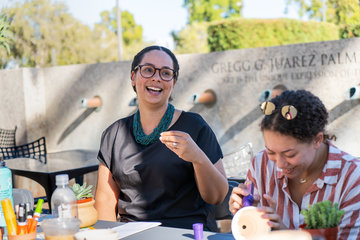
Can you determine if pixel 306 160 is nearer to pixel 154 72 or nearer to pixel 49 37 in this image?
pixel 154 72

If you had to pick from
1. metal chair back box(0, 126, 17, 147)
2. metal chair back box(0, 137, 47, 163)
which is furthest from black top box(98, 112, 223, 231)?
metal chair back box(0, 126, 17, 147)

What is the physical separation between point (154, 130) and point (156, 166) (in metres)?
0.21

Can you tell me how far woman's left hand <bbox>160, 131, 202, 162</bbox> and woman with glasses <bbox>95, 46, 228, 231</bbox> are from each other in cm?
16

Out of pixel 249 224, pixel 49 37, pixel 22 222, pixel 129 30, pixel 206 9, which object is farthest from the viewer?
pixel 129 30

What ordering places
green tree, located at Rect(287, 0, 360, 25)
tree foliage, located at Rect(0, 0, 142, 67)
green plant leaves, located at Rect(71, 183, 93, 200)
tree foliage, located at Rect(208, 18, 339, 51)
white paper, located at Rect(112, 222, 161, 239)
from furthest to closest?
tree foliage, located at Rect(0, 0, 142, 67) → tree foliage, located at Rect(208, 18, 339, 51) → green tree, located at Rect(287, 0, 360, 25) → green plant leaves, located at Rect(71, 183, 93, 200) → white paper, located at Rect(112, 222, 161, 239)

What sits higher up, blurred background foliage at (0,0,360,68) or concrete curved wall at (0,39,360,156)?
blurred background foliage at (0,0,360,68)

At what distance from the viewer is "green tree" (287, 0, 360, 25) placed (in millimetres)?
10516

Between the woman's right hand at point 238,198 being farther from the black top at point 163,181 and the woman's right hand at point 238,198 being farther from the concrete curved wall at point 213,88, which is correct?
the concrete curved wall at point 213,88

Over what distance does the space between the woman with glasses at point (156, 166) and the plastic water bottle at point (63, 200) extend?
61 cm

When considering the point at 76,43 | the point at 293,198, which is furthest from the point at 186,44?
the point at 293,198

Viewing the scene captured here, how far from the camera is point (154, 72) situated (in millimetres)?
2611

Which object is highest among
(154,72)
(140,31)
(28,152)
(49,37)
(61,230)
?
(140,31)

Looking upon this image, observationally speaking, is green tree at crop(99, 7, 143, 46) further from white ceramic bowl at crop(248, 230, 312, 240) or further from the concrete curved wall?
white ceramic bowl at crop(248, 230, 312, 240)

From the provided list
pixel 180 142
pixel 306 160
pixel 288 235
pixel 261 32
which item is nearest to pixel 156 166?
pixel 180 142
